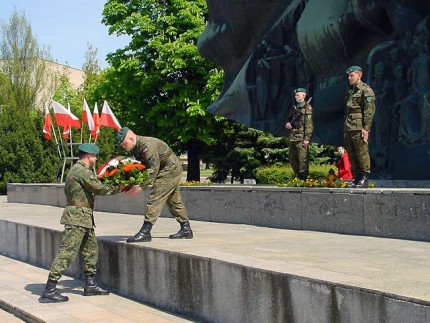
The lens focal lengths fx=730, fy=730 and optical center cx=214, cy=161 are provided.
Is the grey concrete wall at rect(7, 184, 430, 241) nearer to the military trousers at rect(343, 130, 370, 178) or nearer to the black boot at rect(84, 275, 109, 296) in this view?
the military trousers at rect(343, 130, 370, 178)

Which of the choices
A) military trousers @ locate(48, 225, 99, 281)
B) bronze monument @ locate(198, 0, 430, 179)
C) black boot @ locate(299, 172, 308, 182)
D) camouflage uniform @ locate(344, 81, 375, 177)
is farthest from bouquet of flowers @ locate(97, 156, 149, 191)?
bronze monument @ locate(198, 0, 430, 179)

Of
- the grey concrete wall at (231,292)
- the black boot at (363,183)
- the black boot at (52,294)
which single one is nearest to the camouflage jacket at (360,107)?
the black boot at (363,183)

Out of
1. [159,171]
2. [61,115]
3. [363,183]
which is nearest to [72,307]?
[159,171]

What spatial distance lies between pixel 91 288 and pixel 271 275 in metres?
3.37

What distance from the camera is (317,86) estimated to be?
1409 centimetres

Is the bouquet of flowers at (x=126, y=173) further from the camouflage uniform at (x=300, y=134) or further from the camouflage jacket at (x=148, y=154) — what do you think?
the camouflage uniform at (x=300, y=134)

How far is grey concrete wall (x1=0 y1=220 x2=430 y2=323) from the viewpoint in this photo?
5.03m

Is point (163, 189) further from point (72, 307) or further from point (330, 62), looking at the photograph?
point (330, 62)

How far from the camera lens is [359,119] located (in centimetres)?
965

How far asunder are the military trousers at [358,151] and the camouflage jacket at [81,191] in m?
3.39

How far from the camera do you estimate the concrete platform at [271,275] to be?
5137 millimetres

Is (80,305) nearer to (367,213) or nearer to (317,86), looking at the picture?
(367,213)

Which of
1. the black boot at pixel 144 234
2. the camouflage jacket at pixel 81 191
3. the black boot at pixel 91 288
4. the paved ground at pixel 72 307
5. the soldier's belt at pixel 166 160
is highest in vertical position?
the soldier's belt at pixel 166 160

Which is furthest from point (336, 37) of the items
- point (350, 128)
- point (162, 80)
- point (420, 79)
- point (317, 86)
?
point (162, 80)
